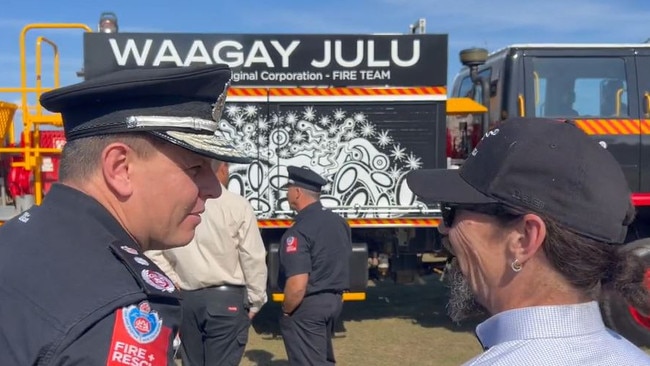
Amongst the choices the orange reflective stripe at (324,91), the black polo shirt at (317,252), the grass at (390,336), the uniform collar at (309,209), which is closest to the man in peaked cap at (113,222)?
the black polo shirt at (317,252)

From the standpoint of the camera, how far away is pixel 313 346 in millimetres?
5098

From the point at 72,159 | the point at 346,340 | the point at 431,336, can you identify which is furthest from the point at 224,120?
the point at 72,159

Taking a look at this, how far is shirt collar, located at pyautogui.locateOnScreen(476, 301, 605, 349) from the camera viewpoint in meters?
1.38

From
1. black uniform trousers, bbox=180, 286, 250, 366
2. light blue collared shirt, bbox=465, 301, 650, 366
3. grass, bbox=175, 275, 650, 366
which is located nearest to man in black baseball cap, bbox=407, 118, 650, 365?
light blue collared shirt, bbox=465, 301, 650, 366

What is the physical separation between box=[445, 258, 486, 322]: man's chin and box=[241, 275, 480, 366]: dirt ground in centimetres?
472

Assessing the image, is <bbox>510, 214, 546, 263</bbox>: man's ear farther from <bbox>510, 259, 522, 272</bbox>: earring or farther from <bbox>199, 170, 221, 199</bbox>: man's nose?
<bbox>199, 170, 221, 199</bbox>: man's nose

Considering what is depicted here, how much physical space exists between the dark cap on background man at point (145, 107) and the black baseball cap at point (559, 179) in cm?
59

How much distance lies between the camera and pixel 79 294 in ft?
4.05

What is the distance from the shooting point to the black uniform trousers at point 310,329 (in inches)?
201

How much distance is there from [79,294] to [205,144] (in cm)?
45

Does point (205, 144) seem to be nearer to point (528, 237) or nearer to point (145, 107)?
point (145, 107)

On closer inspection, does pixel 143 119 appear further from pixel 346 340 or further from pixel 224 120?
pixel 346 340

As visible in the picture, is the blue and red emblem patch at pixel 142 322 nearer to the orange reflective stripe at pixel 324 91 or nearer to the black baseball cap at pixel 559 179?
the black baseball cap at pixel 559 179

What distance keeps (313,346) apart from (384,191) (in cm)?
239
